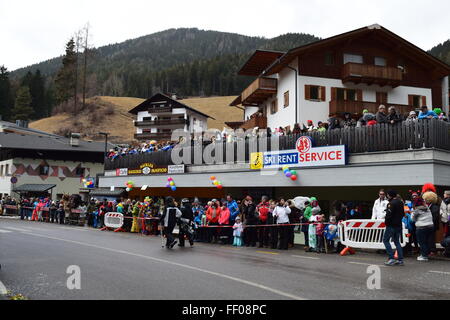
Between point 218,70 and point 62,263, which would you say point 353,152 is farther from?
point 218,70

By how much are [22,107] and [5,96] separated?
489cm

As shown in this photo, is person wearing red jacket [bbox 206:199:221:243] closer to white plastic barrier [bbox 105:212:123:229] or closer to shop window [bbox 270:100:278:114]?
white plastic barrier [bbox 105:212:123:229]

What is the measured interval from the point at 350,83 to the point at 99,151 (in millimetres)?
34032

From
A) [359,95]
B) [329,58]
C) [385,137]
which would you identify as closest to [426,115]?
[385,137]

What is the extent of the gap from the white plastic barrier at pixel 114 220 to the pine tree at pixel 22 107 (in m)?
86.9

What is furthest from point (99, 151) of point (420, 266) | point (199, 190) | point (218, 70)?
point (218, 70)

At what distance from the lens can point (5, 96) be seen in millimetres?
100062

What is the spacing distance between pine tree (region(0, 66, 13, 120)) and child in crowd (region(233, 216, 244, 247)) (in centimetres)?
9951

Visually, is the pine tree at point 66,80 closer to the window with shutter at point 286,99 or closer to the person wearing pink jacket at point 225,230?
the window with shutter at point 286,99

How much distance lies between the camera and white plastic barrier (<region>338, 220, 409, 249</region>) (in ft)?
41.1

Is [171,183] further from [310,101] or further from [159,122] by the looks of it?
[159,122]

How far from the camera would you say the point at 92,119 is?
3836 inches

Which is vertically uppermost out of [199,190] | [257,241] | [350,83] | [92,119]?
[92,119]
